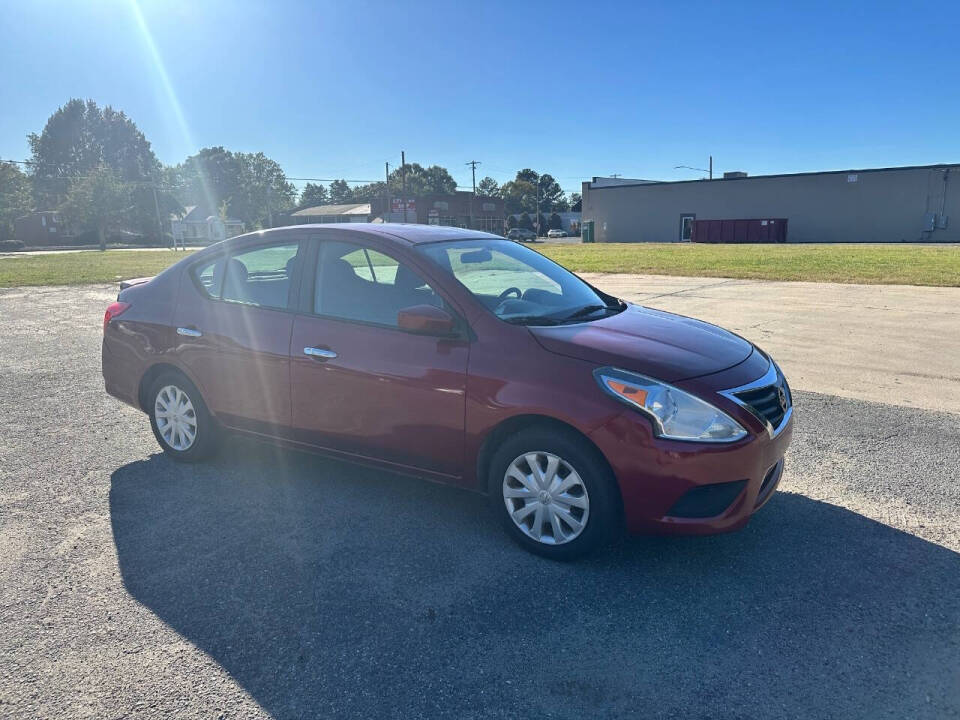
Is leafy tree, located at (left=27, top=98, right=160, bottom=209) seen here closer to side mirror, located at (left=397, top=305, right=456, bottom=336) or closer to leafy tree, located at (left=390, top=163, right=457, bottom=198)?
leafy tree, located at (left=390, top=163, right=457, bottom=198)

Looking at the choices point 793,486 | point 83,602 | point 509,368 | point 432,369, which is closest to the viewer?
point 83,602

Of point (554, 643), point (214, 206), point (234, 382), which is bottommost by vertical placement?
point (554, 643)

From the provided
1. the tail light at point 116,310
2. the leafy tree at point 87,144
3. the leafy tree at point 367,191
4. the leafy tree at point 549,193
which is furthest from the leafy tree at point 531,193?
the tail light at point 116,310

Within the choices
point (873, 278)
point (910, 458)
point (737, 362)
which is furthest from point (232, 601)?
point (873, 278)

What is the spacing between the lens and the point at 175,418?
15.7ft

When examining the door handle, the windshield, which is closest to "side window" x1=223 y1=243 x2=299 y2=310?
the door handle

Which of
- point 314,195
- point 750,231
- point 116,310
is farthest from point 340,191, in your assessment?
point 116,310

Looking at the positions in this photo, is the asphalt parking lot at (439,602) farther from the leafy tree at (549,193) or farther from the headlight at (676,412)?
the leafy tree at (549,193)

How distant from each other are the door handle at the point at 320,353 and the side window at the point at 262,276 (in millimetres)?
397

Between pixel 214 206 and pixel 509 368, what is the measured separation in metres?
123

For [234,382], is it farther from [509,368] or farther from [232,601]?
[509,368]

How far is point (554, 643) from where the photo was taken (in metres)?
2.77

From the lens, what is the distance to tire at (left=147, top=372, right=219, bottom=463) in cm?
465

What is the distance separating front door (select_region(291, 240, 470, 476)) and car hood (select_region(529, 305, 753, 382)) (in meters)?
0.56
